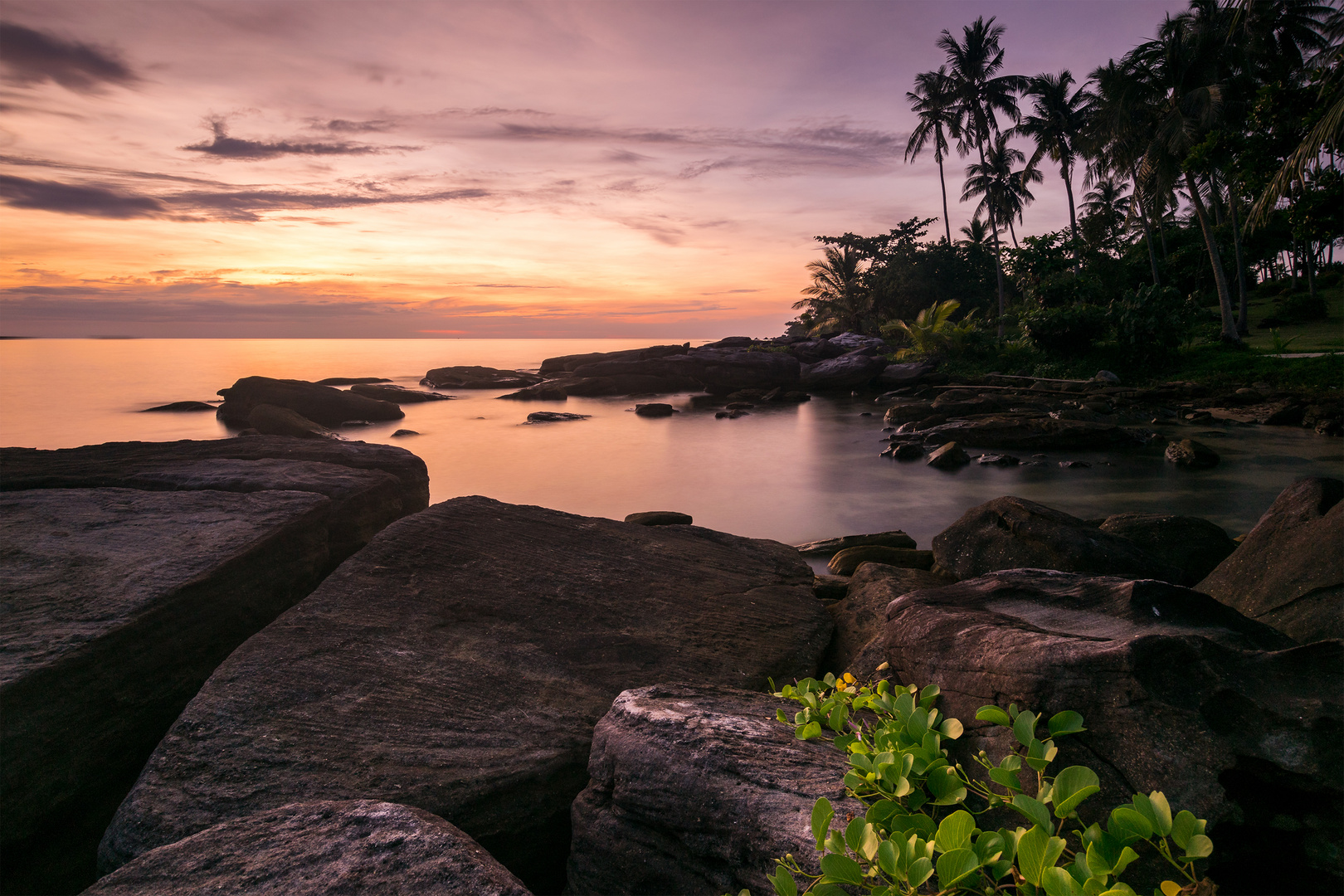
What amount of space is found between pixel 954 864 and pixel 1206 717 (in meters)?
1.19

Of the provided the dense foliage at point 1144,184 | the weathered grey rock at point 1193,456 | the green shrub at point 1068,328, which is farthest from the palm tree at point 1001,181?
the weathered grey rock at point 1193,456

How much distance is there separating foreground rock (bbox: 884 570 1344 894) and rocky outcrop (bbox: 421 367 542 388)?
37180 mm

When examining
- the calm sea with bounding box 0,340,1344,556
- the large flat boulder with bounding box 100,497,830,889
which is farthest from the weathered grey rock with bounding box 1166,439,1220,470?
the large flat boulder with bounding box 100,497,830,889

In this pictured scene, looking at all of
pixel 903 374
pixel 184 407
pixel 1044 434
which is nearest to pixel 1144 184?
pixel 903 374

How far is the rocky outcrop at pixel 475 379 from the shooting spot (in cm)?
3888

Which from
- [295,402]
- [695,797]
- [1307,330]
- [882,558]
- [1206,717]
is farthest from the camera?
[1307,330]

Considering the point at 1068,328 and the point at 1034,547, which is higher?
the point at 1068,328

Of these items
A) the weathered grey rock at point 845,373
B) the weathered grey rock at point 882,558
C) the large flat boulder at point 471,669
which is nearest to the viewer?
the large flat boulder at point 471,669

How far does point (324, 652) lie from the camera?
319 centimetres

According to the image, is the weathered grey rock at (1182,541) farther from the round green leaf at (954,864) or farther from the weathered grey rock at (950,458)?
the weathered grey rock at (950,458)

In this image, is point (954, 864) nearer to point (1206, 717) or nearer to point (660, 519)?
point (1206, 717)

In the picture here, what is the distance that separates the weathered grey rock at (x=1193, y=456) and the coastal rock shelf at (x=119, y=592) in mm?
14775

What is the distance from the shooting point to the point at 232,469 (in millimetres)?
5172

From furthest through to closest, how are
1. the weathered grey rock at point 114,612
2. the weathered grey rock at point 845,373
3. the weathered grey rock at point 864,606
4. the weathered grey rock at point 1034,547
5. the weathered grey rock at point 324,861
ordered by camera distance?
1. the weathered grey rock at point 845,373
2. the weathered grey rock at point 1034,547
3. the weathered grey rock at point 864,606
4. the weathered grey rock at point 114,612
5. the weathered grey rock at point 324,861
